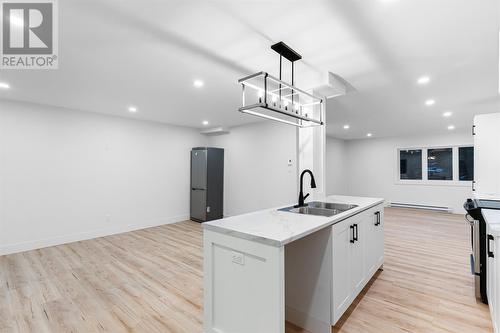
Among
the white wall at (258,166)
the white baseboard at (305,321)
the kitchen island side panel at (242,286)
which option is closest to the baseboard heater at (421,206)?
the white wall at (258,166)

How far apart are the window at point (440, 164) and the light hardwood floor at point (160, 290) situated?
3629 millimetres

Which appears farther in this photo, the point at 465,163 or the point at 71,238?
the point at 465,163

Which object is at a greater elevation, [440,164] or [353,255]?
[440,164]

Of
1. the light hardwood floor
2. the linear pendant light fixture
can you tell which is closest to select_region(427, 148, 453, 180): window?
the light hardwood floor

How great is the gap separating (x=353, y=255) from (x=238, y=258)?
1246 mm

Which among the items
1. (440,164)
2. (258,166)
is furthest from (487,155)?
(440,164)

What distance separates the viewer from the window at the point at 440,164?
7352 millimetres

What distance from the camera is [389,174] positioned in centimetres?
827

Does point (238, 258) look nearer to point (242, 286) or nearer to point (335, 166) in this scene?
point (242, 286)

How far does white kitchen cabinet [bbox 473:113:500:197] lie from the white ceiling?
52 cm

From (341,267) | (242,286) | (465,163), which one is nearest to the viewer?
(242,286)

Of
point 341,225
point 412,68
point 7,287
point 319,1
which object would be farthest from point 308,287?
point 7,287

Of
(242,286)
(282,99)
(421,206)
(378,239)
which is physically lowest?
(421,206)

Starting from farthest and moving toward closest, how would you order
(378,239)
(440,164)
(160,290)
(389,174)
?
(389,174)
(440,164)
(378,239)
(160,290)
